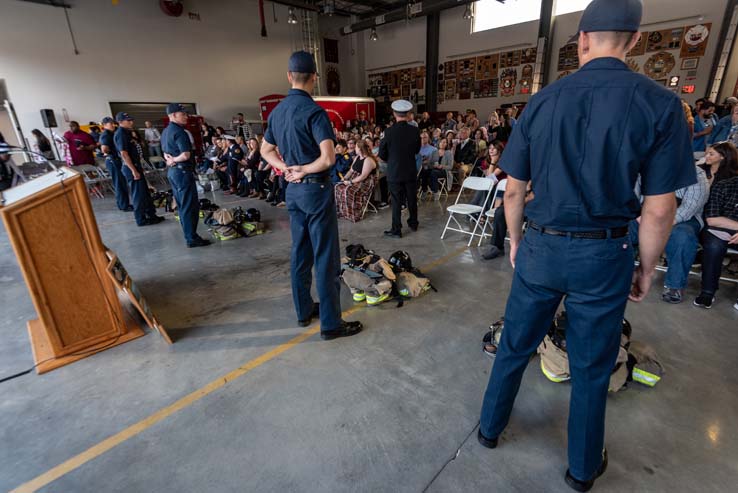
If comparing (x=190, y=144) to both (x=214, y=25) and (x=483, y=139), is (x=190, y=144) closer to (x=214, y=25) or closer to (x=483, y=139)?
(x=483, y=139)

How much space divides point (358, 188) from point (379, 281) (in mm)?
3232

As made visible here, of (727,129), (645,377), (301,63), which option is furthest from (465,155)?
(645,377)

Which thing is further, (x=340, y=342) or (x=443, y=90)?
(x=443, y=90)

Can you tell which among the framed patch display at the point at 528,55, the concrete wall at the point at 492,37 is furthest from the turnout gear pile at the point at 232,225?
the framed patch display at the point at 528,55

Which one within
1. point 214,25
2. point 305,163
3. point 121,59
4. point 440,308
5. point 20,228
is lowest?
point 440,308

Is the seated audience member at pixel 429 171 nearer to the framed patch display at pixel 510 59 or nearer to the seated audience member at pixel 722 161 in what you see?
the seated audience member at pixel 722 161

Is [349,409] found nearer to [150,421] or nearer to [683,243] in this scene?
[150,421]

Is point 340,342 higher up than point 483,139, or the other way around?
point 483,139

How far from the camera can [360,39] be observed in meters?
19.3

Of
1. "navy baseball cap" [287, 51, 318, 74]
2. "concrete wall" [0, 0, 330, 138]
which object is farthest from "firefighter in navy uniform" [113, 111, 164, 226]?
"concrete wall" [0, 0, 330, 138]

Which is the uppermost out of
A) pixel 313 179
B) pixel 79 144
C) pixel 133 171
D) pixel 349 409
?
pixel 79 144

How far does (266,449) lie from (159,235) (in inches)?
199

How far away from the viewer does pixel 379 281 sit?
353 centimetres

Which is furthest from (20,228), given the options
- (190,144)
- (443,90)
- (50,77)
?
(443,90)
